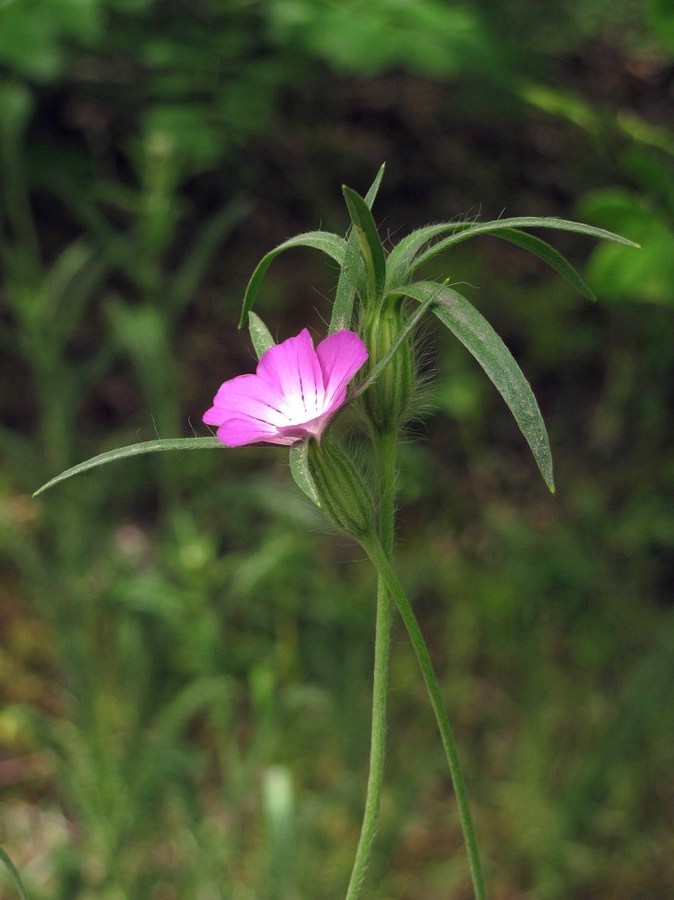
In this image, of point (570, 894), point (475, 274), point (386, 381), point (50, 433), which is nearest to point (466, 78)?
point (475, 274)

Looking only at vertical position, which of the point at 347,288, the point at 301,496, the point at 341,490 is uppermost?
the point at 347,288

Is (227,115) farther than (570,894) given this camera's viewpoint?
Yes

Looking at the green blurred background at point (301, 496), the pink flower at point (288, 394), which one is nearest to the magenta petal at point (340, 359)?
the pink flower at point (288, 394)

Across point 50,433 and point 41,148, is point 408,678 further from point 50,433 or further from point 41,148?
point 41,148

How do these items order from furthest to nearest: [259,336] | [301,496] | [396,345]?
1. [301,496]
2. [259,336]
3. [396,345]

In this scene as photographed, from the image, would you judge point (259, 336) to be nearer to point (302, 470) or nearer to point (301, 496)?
point (302, 470)

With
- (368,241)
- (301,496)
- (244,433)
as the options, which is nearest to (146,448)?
(244,433)
